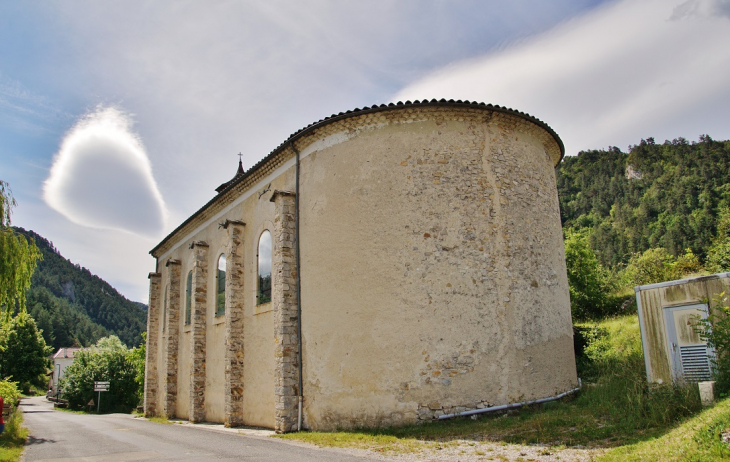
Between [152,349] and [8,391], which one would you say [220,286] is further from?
[152,349]

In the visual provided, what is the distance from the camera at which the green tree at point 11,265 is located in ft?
44.3

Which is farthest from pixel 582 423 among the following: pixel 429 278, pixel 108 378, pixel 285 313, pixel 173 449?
pixel 108 378

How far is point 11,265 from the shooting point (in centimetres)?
1360

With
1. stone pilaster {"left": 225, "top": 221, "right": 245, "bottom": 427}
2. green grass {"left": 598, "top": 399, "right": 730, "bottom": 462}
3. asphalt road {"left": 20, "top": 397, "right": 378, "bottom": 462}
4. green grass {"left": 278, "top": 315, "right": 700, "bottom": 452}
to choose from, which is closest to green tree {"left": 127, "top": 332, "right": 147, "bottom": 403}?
asphalt road {"left": 20, "top": 397, "right": 378, "bottom": 462}

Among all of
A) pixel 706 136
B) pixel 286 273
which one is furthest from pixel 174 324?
pixel 706 136

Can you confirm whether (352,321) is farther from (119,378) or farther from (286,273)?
(119,378)

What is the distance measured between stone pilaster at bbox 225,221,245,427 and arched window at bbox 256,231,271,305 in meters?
1.20

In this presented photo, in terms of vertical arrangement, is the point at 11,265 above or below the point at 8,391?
above

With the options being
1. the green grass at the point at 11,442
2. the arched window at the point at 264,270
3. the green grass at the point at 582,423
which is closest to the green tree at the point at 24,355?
the green grass at the point at 11,442

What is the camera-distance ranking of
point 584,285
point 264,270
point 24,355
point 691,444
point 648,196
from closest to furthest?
point 691,444
point 264,270
point 584,285
point 24,355
point 648,196

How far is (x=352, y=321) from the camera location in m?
12.4

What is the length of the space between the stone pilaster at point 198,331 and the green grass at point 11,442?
18.0 feet

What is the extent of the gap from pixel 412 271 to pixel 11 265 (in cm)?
1046

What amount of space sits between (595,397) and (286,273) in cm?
798
